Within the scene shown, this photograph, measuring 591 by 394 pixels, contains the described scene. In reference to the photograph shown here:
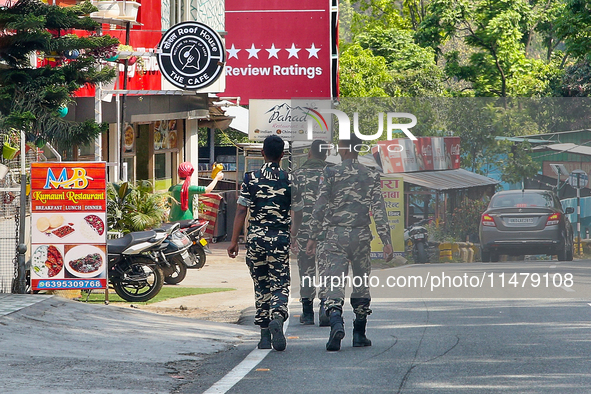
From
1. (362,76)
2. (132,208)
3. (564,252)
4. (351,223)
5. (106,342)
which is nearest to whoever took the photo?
(351,223)

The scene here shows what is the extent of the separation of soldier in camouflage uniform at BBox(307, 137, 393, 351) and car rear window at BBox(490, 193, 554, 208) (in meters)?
2.26

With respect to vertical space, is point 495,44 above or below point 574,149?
above

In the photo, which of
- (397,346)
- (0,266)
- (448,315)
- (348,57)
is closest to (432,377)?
(397,346)

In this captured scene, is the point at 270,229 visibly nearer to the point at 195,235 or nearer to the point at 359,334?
the point at 359,334

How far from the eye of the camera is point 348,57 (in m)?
38.7

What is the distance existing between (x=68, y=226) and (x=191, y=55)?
616cm

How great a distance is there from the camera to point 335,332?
7.48 m

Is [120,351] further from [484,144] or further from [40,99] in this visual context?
[484,144]

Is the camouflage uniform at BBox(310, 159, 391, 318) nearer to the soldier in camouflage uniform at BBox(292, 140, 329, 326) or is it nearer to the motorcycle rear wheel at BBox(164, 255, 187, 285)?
the soldier in camouflage uniform at BBox(292, 140, 329, 326)

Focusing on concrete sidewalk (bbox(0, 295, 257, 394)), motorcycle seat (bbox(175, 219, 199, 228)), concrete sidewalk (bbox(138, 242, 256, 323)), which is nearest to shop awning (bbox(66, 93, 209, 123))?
motorcycle seat (bbox(175, 219, 199, 228))

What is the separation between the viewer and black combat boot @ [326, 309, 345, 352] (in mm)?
7480

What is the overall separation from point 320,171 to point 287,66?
1005 cm

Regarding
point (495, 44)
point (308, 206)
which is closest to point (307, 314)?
point (308, 206)

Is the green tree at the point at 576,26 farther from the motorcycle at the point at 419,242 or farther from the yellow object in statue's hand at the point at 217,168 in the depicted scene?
the motorcycle at the point at 419,242
